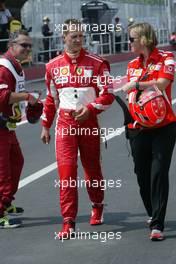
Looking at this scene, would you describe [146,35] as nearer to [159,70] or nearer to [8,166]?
[159,70]

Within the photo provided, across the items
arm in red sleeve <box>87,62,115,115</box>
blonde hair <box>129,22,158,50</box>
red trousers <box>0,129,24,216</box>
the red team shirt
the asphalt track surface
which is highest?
blonde hair <box>129,22,158,50</box>

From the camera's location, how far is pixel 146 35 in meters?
6.99

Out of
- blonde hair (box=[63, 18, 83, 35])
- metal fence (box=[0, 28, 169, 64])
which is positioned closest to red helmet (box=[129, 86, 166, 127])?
blonde hair (box=[63, 18, 83, 35])

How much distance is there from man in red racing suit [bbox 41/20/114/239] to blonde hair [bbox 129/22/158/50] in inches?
21.6

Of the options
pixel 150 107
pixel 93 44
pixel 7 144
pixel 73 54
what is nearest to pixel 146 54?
pixel 150 107

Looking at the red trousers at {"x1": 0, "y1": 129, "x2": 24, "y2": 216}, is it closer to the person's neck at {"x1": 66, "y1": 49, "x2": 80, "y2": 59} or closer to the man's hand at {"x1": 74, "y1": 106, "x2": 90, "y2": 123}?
the man's hand at {"x1": 74, "y1": 106, "x2": 90, "y2": 123}

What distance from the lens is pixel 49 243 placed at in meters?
7.23

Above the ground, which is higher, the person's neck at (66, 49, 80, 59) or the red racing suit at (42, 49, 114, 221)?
the person's neck at (66, 49, 80, 59)

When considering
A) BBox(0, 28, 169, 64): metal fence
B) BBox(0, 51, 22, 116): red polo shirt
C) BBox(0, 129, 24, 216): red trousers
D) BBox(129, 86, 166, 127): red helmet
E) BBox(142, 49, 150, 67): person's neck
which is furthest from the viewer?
BBox(0, 28, 169, 64): metal fence

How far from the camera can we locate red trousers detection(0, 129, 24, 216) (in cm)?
785

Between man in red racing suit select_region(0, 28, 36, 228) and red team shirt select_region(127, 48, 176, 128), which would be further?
man in red racing suit select_region(0, 28, 36, 228)

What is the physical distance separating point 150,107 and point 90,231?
1397 millimetres

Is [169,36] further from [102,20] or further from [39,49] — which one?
[39,49]

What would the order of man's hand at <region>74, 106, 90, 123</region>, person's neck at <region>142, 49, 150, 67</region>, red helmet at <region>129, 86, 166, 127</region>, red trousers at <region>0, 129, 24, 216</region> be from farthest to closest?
red trousers at <region>0, 129, 24, 216</region>
man's hand at <region>74, 106, 90, 123</region>
person's neck at <region>142, 49, 150, 67</region>
red helmet at <region>129, 86, 166, 127</region>
